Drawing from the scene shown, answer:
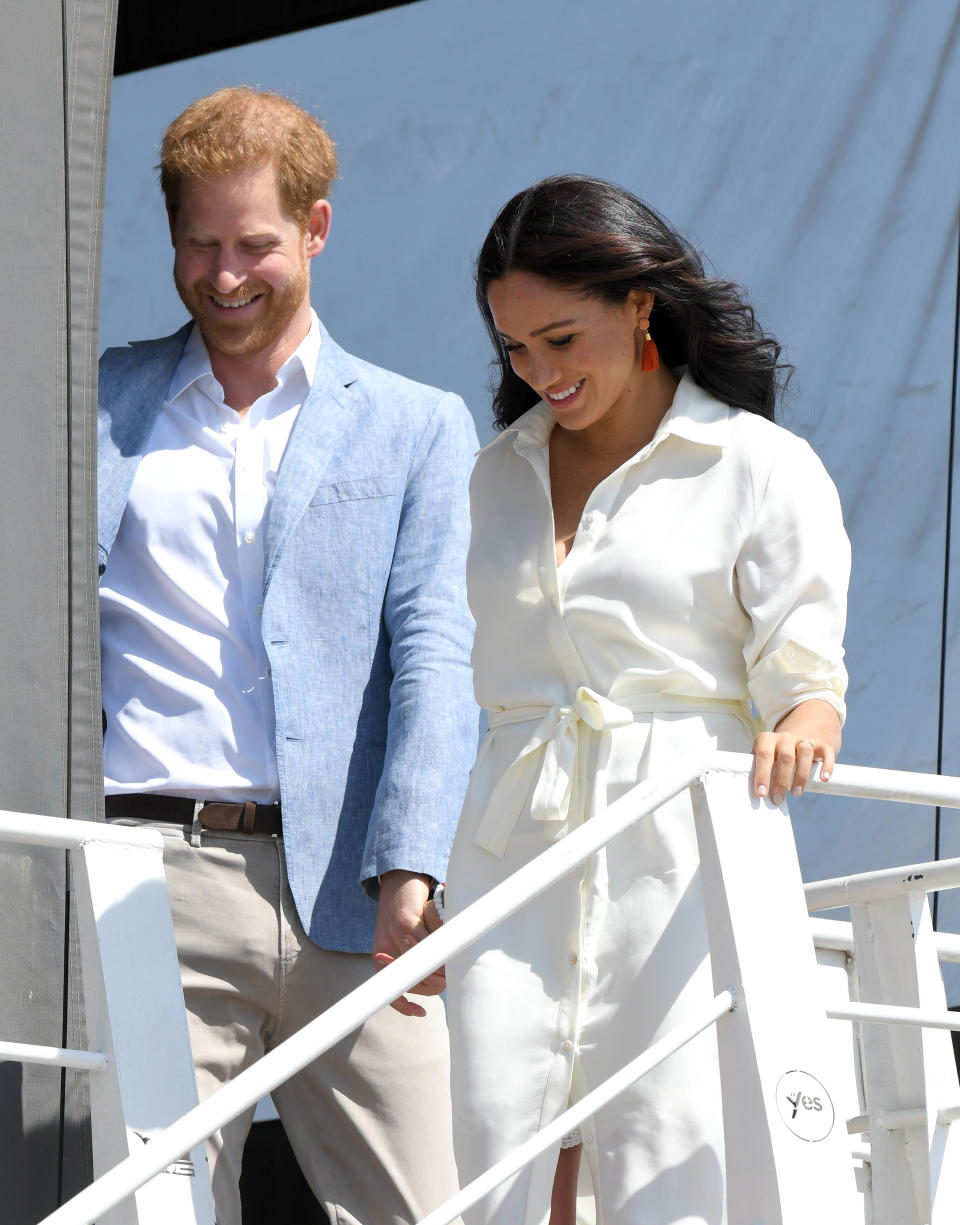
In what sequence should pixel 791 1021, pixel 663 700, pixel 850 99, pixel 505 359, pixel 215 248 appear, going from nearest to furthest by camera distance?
pixel 791 1021 < pixel 663 700 < pixel 505 359 < pixel 215 248 < pixel 850 99

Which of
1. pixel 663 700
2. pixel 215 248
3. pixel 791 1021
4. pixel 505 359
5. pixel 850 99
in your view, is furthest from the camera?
pixel 850 99

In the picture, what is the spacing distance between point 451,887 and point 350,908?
Answer: 1.02 feet

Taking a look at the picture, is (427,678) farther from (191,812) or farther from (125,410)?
(125,410)

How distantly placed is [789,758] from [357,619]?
2.30ft

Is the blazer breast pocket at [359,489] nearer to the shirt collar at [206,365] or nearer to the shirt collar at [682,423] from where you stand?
the shirt collar at [206,365]

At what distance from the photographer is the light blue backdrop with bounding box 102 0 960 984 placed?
115 inches

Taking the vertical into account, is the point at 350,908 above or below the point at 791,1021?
above

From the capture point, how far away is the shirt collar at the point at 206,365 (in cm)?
209

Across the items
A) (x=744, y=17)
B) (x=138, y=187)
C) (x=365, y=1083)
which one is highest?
(x=744, y=17)

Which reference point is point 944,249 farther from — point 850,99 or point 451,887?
point 451,887

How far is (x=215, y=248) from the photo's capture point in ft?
6.76

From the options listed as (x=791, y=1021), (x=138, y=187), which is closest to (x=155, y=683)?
(x=791, y=1021)

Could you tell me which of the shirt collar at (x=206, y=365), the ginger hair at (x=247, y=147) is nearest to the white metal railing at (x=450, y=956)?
the shirt collar at (x=206, y=365)

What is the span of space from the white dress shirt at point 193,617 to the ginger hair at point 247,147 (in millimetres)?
263
